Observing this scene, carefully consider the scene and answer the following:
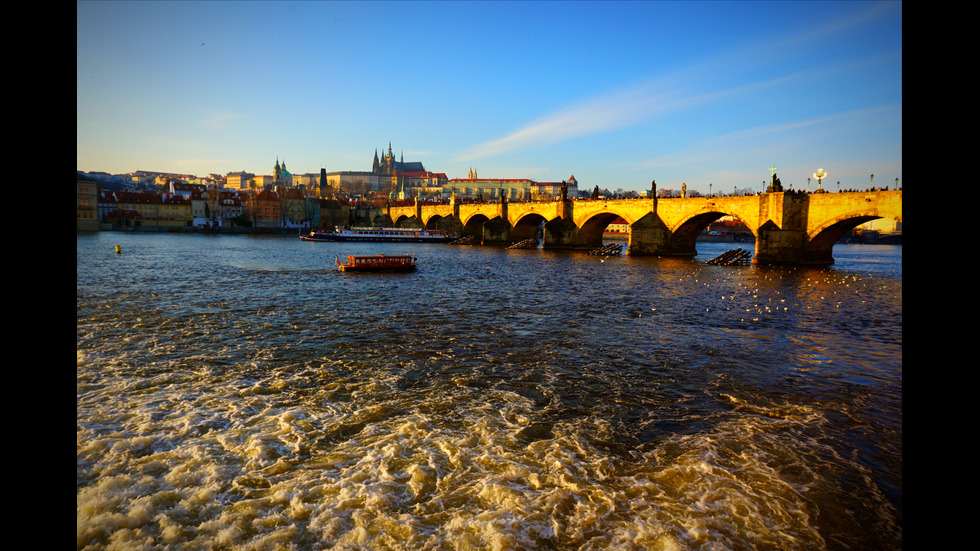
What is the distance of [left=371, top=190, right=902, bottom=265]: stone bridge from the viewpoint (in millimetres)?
39156

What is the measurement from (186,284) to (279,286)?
5343mm

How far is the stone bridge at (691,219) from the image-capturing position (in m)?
39.2

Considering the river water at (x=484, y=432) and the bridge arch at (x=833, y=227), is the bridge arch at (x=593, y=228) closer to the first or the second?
the bridge arch at (x=833, y=227)

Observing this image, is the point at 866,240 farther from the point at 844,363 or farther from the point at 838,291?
the point at 844,363

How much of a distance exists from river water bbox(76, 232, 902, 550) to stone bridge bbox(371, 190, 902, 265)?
19065 mm

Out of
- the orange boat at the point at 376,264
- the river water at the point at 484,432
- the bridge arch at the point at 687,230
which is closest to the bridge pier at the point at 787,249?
the bridge arch at the point at 687,230

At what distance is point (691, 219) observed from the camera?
53094 millimetres

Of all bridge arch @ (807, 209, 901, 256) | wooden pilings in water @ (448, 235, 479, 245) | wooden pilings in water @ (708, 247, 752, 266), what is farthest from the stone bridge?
wooden pilings in water @ (448, 235, 479, 245)

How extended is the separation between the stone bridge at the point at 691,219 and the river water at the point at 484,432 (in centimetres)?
1907

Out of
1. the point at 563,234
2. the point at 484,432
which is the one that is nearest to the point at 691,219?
the point at 563,234

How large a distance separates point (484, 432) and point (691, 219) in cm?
4995

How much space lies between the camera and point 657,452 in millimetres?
8344

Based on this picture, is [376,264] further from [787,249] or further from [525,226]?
[525,226]
